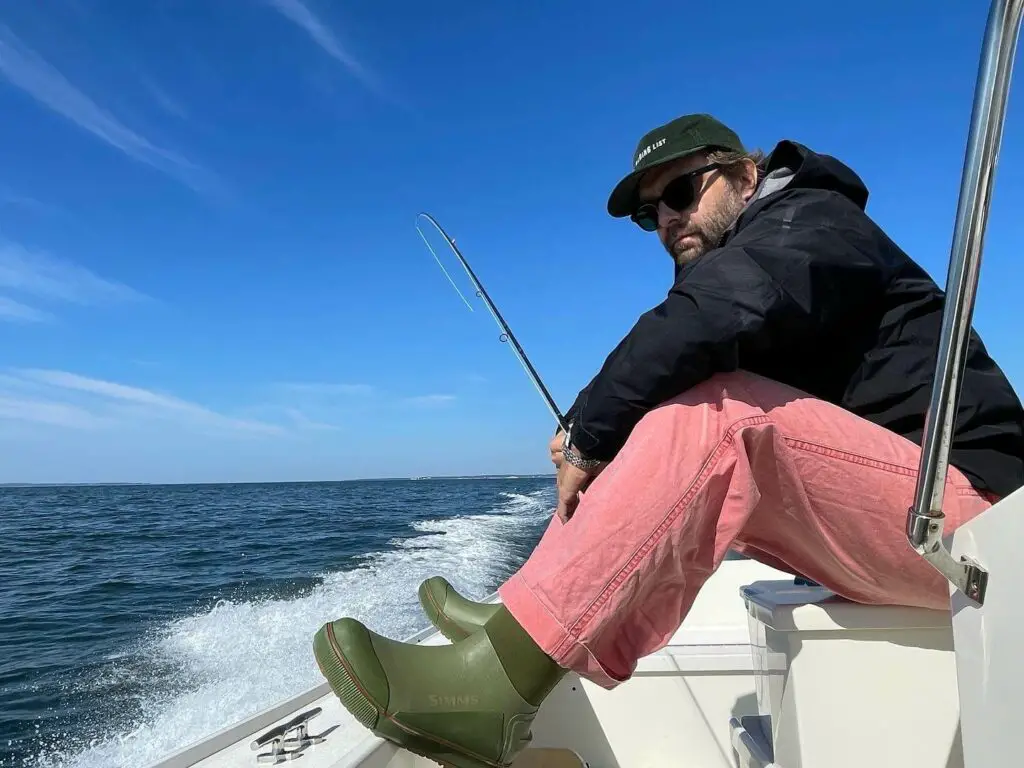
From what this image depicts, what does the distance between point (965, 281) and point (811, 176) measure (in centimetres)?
60

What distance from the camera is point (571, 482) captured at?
Answer: 122 centimetres

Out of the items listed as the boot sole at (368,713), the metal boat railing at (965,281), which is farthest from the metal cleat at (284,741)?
the metal boat railing at (965,281)

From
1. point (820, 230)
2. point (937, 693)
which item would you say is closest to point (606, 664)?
point (937, 693)

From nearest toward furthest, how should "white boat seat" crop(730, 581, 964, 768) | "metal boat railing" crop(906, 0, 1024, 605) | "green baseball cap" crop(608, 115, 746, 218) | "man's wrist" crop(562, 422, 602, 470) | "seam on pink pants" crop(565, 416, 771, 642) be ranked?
1. "metal boat railing" crop(906, 0, 1024, 605)
2. "seam on pink pants" crop(565, 416, 771, 642)
3. "white boat seat" crop(730, 581, 964, 768)
4. "man's wrist" crop(562, 422, 602, 470)
5. "green baseball cap" crop(608, 115, 746, 218)

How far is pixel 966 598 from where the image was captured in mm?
737

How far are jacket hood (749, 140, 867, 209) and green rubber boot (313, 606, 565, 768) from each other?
880 millimetres

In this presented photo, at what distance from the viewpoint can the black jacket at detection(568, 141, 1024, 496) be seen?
994mm

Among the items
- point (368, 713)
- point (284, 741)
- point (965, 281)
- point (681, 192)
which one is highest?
point (681, 192)

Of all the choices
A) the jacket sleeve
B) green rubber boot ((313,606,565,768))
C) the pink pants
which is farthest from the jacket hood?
green rubber boot ((313,606,565,768))

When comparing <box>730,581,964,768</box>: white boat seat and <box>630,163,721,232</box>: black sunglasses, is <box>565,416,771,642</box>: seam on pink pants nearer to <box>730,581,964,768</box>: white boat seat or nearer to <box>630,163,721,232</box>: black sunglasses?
<box>730,581,964,768</box>: white boat seat

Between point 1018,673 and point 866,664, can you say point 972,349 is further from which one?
point 1018,673

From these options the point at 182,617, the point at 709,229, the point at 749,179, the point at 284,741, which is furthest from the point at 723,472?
the point at 182,617

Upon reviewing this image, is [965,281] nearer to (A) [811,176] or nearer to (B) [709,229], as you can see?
(A) [811,176]

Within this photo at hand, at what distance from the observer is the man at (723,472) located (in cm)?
92
